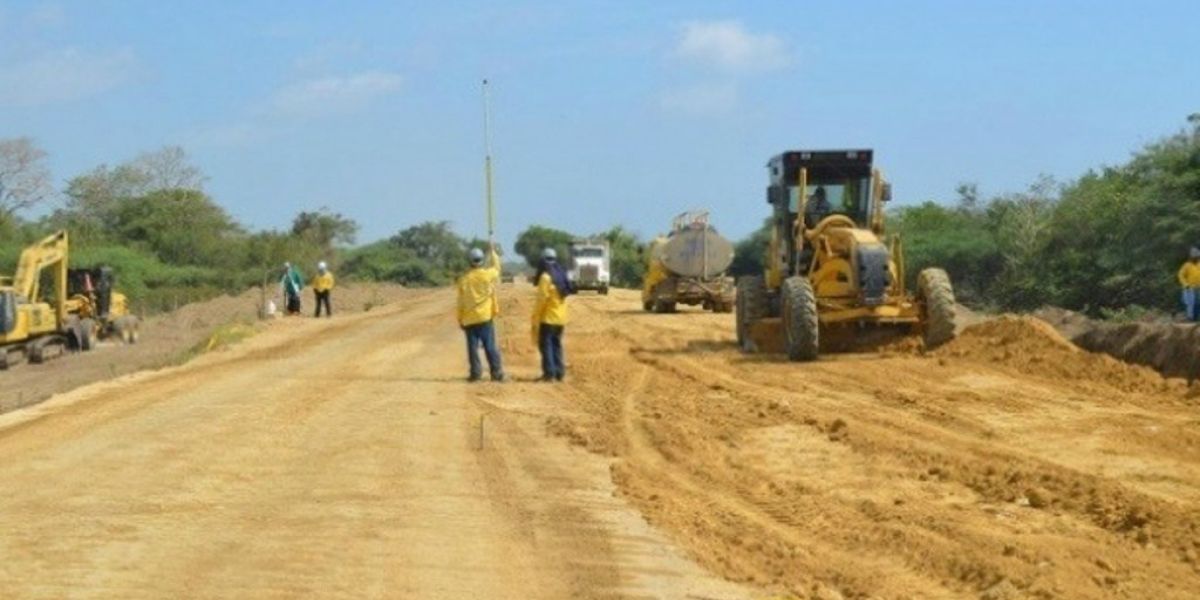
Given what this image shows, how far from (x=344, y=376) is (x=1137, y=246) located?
24898 millimetres

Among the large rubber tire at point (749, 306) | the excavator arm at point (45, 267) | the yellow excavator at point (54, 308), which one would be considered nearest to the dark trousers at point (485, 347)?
the large rubber tire at point (749, 306)

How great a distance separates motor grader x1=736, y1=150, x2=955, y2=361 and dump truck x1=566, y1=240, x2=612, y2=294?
3922 cm

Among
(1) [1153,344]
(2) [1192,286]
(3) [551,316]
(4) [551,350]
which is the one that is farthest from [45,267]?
(1) [1153,344]

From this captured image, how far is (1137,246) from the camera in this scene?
3944 centimetres

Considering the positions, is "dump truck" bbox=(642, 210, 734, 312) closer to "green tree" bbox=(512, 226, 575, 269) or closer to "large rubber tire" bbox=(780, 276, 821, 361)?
"large rubber tire" bbox=(780, 276, 821, 361)

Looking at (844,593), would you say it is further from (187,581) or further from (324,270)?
(324,270)

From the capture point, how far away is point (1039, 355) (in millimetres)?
20625

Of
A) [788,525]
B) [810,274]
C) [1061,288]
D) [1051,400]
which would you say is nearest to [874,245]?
[810,274]

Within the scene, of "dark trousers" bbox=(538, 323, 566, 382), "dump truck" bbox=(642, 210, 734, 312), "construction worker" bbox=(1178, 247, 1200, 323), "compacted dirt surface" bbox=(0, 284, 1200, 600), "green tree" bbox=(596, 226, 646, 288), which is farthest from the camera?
"green tree" bbox=(596, 226, 646, 288)

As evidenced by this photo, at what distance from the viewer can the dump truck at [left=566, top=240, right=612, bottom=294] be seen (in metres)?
65.0

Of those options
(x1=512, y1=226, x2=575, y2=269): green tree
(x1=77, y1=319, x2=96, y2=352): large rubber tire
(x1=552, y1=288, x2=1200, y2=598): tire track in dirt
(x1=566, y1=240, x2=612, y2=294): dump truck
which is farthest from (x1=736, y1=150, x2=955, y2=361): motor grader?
(x1=512, y1=226, x2=575, y2=269): green tree

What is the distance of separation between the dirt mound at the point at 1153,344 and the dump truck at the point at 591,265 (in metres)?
41.5

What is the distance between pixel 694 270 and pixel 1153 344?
839 inches

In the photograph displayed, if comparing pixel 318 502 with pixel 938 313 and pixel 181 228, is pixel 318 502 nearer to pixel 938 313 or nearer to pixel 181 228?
pixel 938 313
